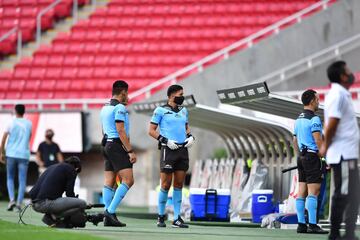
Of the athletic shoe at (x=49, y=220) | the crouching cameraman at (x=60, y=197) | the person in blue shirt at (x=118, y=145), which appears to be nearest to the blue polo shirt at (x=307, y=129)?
the person in blue shirt at (x=118, y=145)

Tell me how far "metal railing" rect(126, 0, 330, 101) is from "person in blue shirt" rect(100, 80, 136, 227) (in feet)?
42.6

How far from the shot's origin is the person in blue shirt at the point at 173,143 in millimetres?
16672

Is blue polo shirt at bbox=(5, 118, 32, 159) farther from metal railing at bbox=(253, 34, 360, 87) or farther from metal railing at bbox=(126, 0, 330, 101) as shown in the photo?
metal railing at bbox=(253, 34, 360, 87)

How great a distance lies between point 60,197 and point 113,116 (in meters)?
1.49

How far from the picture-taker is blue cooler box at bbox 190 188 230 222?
20.0 m

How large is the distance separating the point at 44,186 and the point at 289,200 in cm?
467

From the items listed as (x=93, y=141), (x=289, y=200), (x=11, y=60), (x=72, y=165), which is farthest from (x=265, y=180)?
(x=11, y=60)

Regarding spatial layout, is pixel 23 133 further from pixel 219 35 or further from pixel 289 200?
pixel 219 35

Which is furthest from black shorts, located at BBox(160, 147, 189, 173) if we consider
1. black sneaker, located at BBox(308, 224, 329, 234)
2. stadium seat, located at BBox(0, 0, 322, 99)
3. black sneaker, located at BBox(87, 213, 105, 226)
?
stadium seat, located at BBox(0, 0, 322, 99)

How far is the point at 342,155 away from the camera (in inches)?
470

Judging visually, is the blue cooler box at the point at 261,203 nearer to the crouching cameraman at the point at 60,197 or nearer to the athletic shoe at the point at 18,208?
the athletic shoe at the point at 18,208

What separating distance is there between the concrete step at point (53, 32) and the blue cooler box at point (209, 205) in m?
15.1

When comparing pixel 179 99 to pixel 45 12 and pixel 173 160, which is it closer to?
pixel 173 160

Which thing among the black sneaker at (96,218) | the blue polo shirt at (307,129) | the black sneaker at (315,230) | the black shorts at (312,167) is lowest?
the black sneaker at (315,230)
